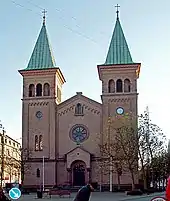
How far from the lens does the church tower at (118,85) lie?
6594 cm

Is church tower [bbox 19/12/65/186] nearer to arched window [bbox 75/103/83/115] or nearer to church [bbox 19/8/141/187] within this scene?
church [bbox 19/8/141/187]

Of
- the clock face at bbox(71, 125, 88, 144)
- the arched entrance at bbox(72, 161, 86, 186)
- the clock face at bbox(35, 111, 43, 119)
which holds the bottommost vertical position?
the arched entrance at bbox(72, 161, 86, 186)

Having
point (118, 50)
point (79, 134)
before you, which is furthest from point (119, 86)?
point (79, 134)

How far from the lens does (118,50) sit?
70.0 m

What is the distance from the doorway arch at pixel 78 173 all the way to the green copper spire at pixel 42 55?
48.6 ft

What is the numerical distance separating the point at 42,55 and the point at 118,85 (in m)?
12.7

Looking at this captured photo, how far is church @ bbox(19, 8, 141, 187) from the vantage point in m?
64.6

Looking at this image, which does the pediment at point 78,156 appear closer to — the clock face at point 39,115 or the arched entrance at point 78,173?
the arched entrance at point 78,173

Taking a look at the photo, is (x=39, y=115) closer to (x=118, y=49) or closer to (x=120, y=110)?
(x=120, y=110)

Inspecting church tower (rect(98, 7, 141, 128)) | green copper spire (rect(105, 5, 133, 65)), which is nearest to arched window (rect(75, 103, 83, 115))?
church tower (rect(98, 7, 141, 128))

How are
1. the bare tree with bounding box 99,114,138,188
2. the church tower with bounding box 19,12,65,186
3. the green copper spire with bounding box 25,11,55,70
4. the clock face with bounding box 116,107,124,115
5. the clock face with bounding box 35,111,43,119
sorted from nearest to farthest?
1. the bare tree with bounding box 99,114,138,188
2. the church tower with bounding box 19,12,65,186
3. the clock face with bounding box 116,107,124,115
4. the clock face with bounding box 35,111,43,119
5. the green copper spire with bounding box 25,11,55,70

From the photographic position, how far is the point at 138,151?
5550 centimetres

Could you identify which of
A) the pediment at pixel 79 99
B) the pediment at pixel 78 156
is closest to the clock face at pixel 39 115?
the pediment at pixel 79 99

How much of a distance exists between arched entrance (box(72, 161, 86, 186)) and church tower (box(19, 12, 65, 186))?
107 inches
